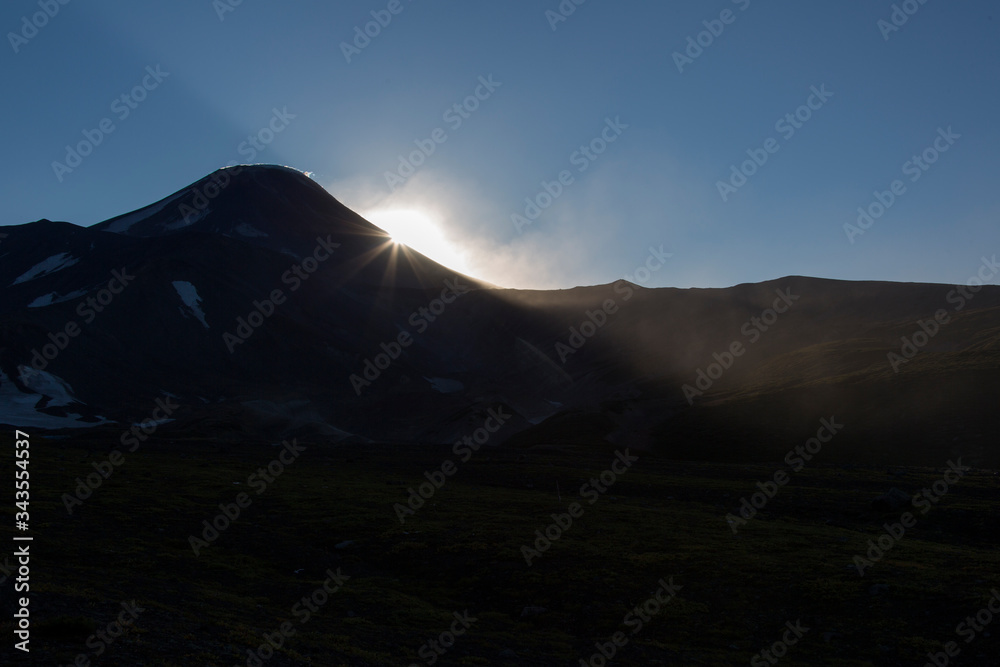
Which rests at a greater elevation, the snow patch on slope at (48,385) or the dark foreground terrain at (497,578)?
the dark foreground terrain at (497,578)

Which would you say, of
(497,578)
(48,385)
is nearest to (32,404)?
(48,385)

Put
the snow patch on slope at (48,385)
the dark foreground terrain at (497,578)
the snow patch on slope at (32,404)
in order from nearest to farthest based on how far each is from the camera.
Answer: the dark foreground terrain at (497,578), the snow patch on slope at (32,404), the snow patch on slope at (48,385)

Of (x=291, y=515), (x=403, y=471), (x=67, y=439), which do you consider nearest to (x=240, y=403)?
(x=67, y=439)

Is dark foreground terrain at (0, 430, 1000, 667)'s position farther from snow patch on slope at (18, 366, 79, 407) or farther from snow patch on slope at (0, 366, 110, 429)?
snow patch on slope at (18, 366, 79, 407)

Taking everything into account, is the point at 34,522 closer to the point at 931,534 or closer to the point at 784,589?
the point at 784,589

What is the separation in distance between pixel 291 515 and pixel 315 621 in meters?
22.4

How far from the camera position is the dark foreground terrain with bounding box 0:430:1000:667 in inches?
720

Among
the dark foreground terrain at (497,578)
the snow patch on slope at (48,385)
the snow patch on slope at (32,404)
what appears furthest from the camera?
the snow patch on slope at (48,385)

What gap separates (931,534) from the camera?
36.8m

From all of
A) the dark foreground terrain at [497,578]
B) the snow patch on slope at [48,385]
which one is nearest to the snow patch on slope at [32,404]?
the snow patch on slope at [48,385]

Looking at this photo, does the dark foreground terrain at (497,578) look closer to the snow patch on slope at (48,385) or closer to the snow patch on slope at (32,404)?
the snow patch on slope at (32,404)

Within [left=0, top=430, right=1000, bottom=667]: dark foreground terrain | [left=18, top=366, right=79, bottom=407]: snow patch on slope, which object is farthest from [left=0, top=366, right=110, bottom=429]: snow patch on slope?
[left=0, top=430, right=1000, bottom=667]: dark foreground terrain

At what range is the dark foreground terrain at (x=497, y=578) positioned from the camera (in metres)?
18.3

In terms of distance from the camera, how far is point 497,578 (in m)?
28.1
